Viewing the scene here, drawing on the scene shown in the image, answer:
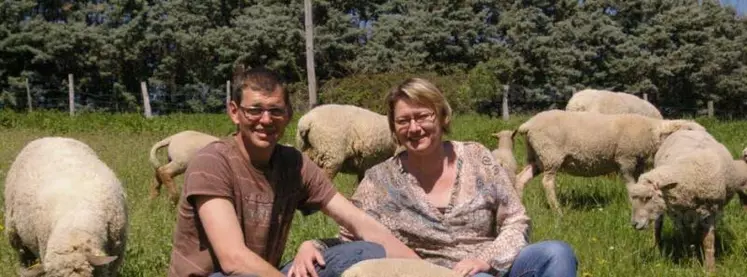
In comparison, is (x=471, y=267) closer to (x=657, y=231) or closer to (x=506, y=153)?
(x=657, y=231)

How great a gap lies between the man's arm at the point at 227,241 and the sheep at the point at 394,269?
0.62m

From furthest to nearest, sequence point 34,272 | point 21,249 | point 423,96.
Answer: point 21,249
point 34,272
point 423,96

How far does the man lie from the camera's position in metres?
3.20

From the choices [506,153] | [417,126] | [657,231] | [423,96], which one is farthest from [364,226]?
[506,153]

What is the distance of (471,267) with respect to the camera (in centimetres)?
338

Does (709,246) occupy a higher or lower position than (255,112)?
lower

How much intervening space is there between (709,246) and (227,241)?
395 cm

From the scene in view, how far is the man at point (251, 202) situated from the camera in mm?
3203

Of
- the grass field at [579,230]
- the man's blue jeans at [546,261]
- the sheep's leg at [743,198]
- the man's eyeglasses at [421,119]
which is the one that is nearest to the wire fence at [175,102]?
the grass field at [579,230]

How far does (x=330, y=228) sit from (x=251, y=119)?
316 cm

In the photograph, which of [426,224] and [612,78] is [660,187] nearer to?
[426,224]

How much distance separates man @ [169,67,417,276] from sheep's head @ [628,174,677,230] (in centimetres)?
286

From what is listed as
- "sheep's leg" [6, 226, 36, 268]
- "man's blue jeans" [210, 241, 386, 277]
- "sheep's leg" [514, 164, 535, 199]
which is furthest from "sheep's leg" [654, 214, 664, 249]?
"sheep's leg" [6, 226, 36, 268]

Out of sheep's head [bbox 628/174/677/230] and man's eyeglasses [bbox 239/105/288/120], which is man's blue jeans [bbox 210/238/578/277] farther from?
sheep's head [bbox 628/174/677/230]
